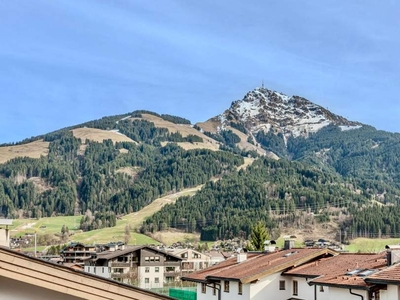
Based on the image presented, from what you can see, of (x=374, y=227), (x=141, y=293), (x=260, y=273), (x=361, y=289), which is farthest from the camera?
(x=374, y=227)

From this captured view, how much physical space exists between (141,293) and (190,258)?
4143 inches

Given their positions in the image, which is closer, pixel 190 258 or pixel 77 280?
pixel 77 280

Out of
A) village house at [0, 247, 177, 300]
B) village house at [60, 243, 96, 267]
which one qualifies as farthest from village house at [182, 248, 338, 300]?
village house at [60, 243, 96, 267]

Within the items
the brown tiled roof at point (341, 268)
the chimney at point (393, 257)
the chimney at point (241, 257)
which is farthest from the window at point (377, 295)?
the chimney at point (241, 257)

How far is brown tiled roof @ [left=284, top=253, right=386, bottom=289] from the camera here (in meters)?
21.5

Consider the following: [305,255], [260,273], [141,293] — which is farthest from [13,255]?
[305,255]

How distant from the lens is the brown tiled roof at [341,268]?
21503 millimetres

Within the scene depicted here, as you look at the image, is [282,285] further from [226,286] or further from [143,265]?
[143,265]

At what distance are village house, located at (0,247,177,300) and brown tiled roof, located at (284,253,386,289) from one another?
52.6 feet

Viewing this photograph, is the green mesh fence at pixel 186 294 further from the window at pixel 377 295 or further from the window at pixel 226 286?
the window at pixel 377 295

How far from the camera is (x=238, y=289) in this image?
29.8m

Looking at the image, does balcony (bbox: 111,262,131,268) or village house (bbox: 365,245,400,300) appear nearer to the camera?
village house (bbox: 365,245,400,300)

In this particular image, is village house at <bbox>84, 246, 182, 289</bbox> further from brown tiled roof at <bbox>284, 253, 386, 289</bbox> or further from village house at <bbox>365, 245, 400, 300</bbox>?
village house at <bbox>365, 245, 400, 300</bbox>

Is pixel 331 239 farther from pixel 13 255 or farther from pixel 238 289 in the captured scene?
pixel 13 255
